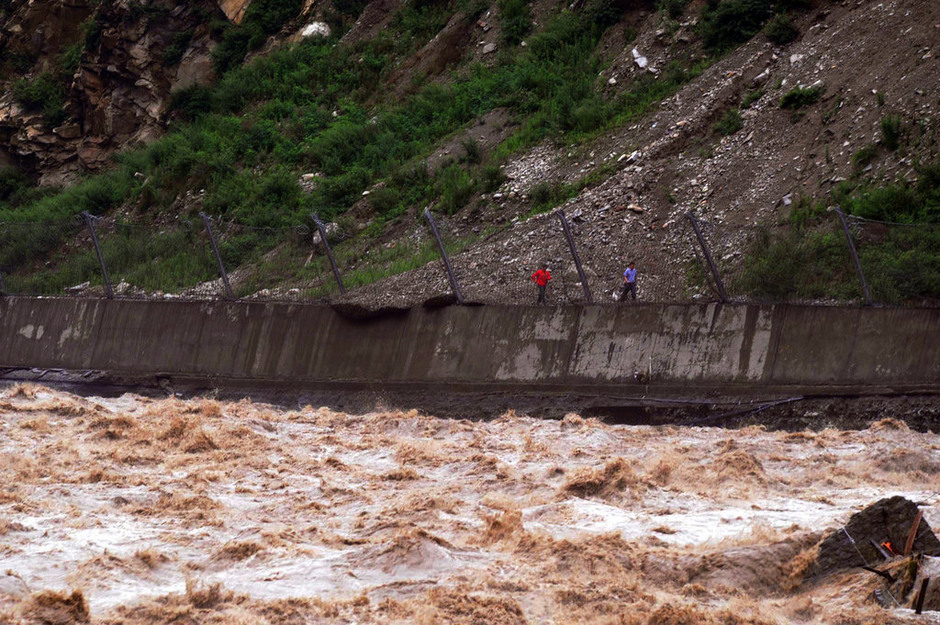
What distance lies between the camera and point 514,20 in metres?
35.5

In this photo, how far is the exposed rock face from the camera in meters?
44.1

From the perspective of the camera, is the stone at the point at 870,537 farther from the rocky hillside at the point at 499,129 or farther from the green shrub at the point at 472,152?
the green shrub at the point at 472,152

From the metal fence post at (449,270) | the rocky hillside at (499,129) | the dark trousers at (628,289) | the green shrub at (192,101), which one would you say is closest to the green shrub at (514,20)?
the rocky hillside at (499,129)

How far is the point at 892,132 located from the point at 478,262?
29.1 feet

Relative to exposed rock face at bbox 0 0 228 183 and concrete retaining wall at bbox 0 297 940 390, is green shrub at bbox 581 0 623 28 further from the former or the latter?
exposed rock face at bbox 0 0 228 183

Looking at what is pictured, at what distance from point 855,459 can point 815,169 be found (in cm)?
1071

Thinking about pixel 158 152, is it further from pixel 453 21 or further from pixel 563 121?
pixel 563 121

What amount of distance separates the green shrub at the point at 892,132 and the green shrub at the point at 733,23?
7701 millimetres

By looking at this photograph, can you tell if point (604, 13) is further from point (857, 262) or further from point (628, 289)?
point (857, 262)

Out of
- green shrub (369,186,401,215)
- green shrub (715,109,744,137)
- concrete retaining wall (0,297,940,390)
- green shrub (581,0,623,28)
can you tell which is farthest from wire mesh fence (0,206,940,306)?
green shrub (581,0,623,28)

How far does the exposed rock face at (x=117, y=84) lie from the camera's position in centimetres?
4412

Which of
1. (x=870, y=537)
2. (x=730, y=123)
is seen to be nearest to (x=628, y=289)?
(x=730, y=123)

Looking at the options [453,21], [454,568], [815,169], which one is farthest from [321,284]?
[453,21]

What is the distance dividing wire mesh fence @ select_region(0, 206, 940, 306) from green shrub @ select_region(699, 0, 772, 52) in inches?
326
